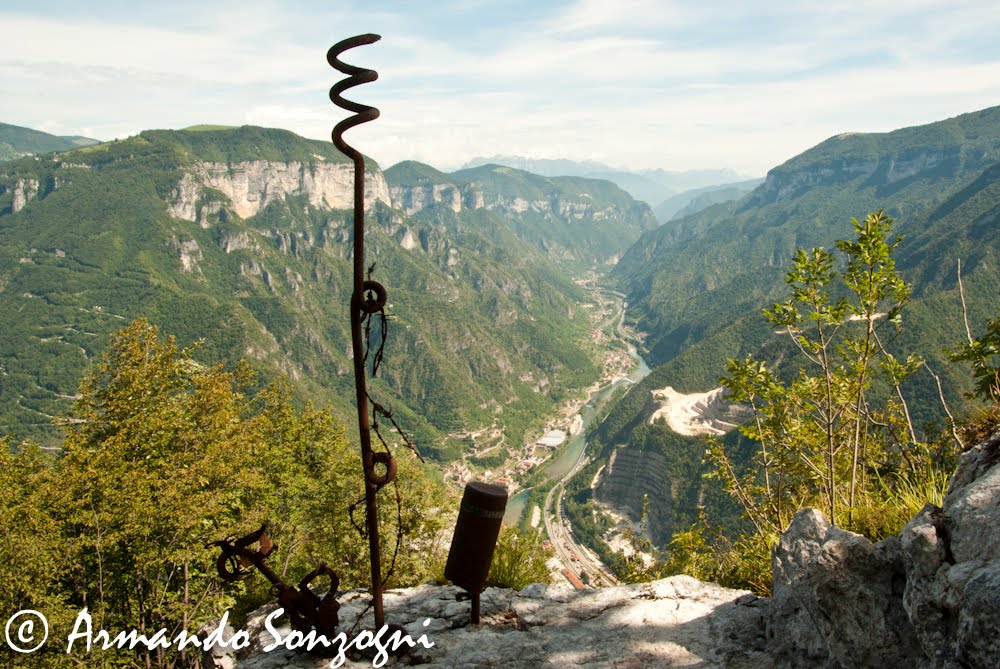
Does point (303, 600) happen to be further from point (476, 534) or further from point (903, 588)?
point (903, 588)

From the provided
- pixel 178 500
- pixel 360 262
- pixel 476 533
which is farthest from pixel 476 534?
pixel 178 500

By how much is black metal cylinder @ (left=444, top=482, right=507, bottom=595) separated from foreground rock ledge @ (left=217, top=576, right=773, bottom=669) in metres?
0.69

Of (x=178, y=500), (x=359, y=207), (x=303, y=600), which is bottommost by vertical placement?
(x=178, y=500)

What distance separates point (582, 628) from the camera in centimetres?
555

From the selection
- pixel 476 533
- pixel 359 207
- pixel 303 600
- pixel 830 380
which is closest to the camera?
pixel 359 207

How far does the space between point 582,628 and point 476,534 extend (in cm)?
165

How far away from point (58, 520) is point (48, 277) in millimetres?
203530

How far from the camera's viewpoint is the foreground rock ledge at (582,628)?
15.8 feet

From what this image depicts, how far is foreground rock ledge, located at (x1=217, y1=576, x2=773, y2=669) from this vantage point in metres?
4.83

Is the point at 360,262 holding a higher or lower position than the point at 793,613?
higher

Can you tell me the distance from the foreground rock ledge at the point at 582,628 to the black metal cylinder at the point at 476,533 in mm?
695

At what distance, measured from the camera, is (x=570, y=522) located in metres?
96.2

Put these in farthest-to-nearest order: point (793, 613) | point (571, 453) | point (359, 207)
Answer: point (571, 453) → point (793, 613) → point (359, 207)

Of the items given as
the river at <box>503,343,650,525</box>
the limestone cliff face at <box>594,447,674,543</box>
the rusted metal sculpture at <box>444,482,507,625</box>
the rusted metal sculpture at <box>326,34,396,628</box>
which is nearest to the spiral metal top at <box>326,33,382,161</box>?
the rusted metal sculpture at <box>326,34,396,628</box>
